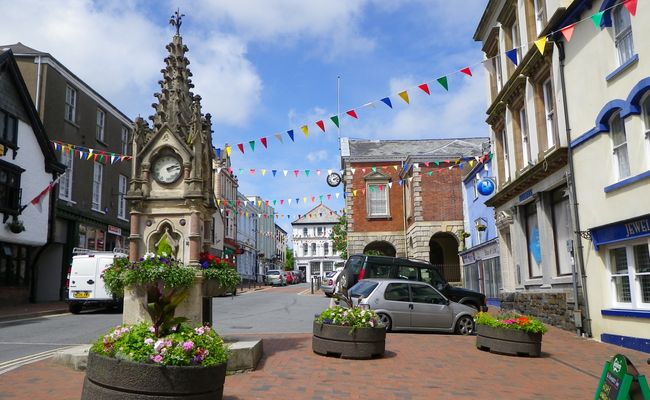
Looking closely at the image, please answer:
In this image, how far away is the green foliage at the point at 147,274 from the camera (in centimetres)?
789

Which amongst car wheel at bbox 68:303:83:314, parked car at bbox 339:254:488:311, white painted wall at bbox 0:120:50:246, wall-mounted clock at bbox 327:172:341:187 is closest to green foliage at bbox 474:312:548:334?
parked car at bbox 339:254:488:311

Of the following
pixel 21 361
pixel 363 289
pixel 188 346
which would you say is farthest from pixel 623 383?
pixel 363 289

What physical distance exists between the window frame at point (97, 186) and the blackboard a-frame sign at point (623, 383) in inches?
1112

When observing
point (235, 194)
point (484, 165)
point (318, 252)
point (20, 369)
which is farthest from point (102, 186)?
point (318, 252)

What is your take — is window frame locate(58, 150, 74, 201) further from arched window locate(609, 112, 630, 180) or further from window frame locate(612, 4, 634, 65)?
window frame locate(612, 4, 634, 65)

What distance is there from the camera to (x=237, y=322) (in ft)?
52.3

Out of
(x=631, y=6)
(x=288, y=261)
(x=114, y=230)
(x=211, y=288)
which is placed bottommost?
(x=211, y=288)

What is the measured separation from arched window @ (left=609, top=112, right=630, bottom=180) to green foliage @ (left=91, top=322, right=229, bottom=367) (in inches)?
388

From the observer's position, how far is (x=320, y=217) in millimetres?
93938

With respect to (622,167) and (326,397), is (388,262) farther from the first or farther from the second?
(326,397)

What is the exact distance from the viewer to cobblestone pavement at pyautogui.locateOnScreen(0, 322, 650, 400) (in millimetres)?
6730

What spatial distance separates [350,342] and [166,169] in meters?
4.73

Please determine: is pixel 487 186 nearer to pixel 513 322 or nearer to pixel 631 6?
pixel 631 6

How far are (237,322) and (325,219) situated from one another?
3070 inches
